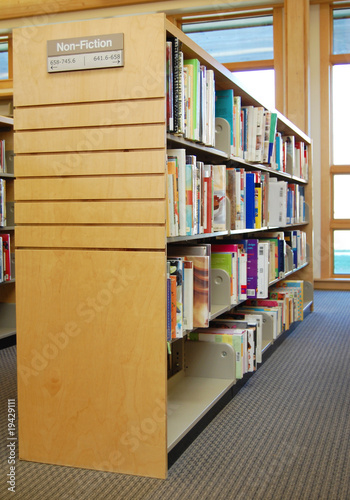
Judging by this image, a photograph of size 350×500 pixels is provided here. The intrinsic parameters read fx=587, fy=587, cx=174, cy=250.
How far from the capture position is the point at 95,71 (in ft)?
6.78

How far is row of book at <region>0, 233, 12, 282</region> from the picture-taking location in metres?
4.01

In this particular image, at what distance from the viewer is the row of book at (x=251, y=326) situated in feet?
9.78

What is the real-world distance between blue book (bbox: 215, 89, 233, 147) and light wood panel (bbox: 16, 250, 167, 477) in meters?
1.26

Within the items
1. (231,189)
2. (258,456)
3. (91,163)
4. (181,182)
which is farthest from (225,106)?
(258,456)

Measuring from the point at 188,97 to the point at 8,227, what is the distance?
219 cm

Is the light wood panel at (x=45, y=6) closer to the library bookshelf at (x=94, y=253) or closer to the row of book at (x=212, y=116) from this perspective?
the row of book at (x=212, y=116)

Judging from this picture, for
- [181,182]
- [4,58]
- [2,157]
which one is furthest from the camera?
[4,58]

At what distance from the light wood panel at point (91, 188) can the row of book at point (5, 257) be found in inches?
77.1

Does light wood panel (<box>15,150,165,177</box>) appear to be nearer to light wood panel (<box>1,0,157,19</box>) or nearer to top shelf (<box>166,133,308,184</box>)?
top shelf (<box>166,133,308,184</box>)

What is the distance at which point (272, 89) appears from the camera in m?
7.27

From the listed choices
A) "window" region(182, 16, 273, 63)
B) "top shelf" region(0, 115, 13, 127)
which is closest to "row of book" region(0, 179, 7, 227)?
"top shelf" region(0, 115, 13, 127)

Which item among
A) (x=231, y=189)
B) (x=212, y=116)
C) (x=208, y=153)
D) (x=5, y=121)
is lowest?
(x=231, y=189)

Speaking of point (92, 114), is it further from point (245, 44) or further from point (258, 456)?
point (245, 44)

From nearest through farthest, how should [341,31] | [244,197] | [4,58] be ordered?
1. [244,197]
2. [341,31]
3. [4,58]
